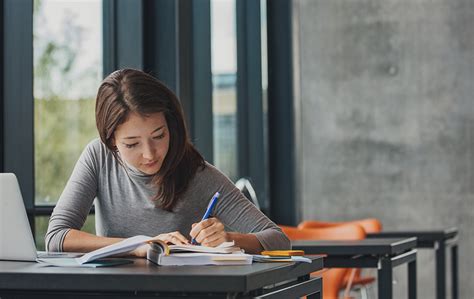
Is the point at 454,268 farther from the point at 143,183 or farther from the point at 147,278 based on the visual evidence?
the point at 147,278

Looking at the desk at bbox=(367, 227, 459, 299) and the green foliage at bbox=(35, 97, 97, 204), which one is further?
the desk at bbox=(367, 227, 459, 299)

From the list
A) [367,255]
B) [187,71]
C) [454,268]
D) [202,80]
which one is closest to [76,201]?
[367,255]

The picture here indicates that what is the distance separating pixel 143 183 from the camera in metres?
2.83


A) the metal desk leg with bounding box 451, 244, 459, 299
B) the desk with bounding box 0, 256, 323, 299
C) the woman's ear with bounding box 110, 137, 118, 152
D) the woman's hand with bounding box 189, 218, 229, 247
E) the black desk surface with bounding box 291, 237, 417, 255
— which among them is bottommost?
the metal desk leg with bounding box 451, 244, 459, 299

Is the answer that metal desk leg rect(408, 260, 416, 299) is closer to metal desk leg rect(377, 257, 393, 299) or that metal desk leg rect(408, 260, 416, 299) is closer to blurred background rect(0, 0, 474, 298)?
metal desk leg rect(377, 257, 393, 299)

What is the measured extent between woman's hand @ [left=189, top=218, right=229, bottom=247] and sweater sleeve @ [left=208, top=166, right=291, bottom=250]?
1.12 ft

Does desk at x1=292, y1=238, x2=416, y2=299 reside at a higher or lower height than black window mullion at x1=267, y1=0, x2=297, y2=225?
lower

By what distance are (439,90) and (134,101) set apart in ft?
15.2

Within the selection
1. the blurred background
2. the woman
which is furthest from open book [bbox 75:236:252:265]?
the blurred background

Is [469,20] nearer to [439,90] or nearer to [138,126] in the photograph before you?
[439,90]

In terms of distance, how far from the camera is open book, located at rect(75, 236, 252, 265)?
2094 millimetres

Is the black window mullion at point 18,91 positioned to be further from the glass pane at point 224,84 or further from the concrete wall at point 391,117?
the concrete wall at point 391,117

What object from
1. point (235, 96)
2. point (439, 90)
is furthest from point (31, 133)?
point (439, 90)

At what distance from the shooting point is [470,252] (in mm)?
6809
